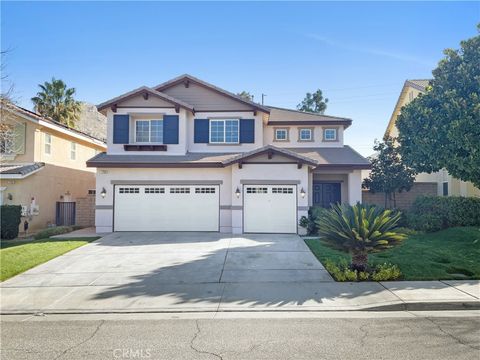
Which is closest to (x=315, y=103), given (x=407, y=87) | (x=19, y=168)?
(x=407, y=87)

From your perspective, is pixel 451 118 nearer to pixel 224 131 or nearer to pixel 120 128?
pixel 224 131

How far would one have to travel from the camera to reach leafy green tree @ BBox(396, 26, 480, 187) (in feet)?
38.1

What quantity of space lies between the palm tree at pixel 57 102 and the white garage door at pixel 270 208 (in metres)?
21.0

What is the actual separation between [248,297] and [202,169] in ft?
31.8

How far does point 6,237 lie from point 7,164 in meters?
5.01

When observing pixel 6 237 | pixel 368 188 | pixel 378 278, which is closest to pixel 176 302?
pixel 378 278

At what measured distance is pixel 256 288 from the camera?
757 cm

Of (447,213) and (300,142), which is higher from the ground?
(300,142)

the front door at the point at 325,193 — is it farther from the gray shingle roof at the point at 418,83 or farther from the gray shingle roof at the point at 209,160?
the gray shingle roof at the point at 418,83

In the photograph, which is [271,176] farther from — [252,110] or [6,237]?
[6,237]

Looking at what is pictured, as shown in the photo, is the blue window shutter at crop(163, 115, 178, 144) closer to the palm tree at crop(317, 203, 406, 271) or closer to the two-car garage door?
the two-car garage door

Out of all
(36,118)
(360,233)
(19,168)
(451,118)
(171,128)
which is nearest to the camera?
(360,233)

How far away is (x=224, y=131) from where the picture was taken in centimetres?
1773

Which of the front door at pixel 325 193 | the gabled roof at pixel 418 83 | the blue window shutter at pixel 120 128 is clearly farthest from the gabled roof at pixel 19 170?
the gabled roof at pixel 418 83
